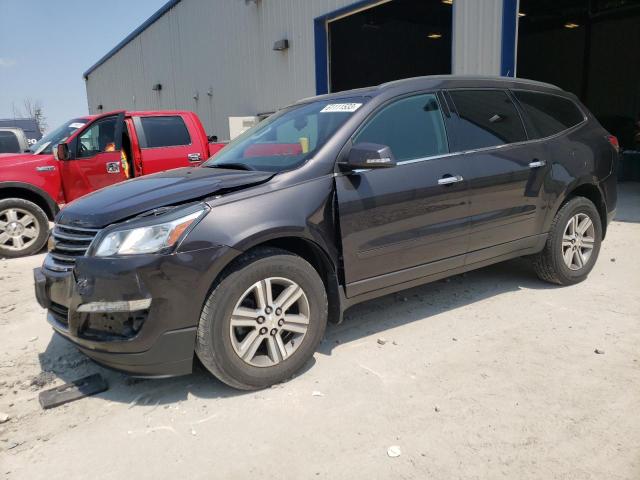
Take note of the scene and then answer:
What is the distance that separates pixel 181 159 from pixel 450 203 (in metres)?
4.81

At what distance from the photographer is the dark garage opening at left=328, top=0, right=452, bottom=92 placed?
17781mm

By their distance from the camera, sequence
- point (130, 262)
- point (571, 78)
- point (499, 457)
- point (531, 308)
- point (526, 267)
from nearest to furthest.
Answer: point (499, 457) → point (130, 262) → point (531, 308) → point (526, 267) → point (571, 78)

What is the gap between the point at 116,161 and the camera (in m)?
7.13

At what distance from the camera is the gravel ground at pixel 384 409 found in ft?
7.64

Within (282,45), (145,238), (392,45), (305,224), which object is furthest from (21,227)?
(392,45)

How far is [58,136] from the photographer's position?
24.2ft

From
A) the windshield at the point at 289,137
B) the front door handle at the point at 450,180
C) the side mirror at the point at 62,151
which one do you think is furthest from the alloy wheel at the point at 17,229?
the front door handle at the point at 450,180

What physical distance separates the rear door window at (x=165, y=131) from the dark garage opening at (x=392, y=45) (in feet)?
34.4

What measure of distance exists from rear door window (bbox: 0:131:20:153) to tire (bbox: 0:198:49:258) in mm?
2755

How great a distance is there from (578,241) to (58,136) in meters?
6.90

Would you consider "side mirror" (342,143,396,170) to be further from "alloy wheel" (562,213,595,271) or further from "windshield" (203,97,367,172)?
"alloy wheel" (562,213,595,271)

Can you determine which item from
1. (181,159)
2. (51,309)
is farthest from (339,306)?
(181,159)

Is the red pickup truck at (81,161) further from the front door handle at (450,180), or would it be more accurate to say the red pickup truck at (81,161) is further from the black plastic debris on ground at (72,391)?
the front door handle at (450,180)

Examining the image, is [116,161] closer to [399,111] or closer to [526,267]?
[399,111]
